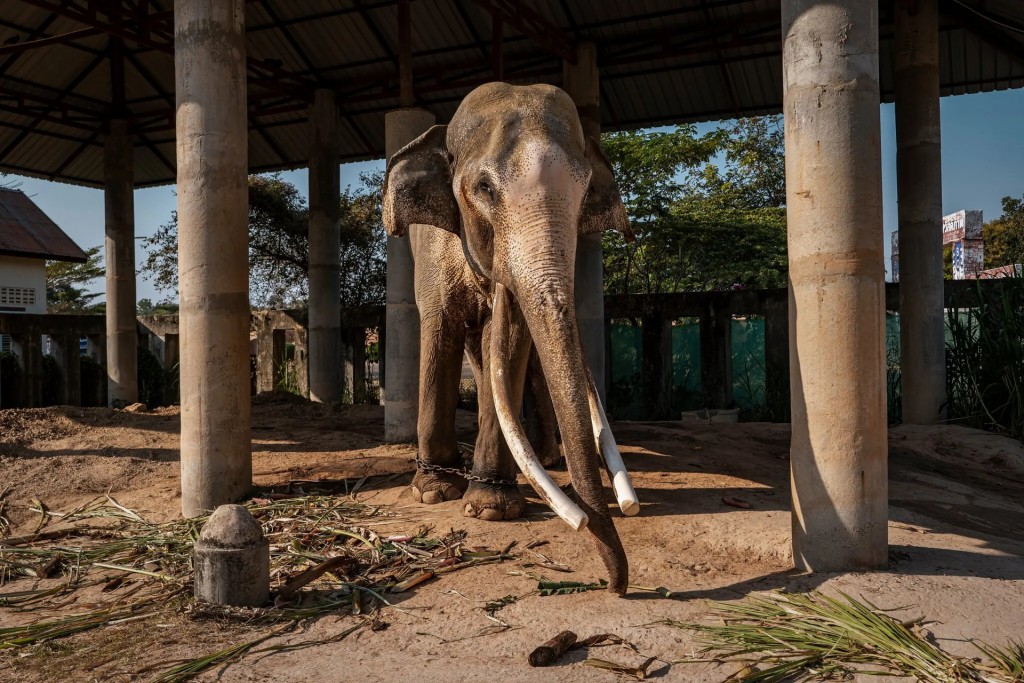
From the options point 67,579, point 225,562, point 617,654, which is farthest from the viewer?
point 67,579

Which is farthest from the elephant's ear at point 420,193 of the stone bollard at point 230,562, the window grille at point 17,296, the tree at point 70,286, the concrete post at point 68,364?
the tree at point 70,286

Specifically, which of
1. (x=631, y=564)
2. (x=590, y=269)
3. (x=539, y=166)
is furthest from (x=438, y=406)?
(x=590, y=269)

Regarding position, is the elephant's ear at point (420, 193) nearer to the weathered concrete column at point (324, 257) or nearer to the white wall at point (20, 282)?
the weathered concrete column at point (324, 257)

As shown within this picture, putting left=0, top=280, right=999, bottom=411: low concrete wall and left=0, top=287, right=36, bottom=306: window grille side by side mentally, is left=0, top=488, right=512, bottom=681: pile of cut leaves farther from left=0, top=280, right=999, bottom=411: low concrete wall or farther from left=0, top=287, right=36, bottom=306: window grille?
left=0, top=287, right=36, bottom=306: window grille

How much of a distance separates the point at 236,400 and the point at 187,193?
5.03ft

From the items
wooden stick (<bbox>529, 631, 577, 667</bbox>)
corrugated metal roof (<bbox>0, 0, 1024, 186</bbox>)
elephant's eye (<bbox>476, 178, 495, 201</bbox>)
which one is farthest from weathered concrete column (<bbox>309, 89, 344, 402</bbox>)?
wooden stick (<bbox>529, 631, 577, 667</bbox>)

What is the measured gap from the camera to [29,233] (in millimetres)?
22781

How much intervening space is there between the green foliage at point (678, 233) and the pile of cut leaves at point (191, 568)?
15191mm

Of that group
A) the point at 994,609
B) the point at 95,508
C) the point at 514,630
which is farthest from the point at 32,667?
the point at 994,609

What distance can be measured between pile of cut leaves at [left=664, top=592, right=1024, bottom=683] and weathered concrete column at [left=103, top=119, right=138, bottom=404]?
42.7 feet

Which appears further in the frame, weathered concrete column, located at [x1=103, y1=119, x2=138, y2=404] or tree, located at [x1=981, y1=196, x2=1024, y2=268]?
tree, located at [x1=981, y1=196, x2=1024, y2=268]

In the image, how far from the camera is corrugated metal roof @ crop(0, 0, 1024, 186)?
36.7ft

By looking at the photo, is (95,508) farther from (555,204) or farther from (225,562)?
(555,204)

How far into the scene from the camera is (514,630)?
12.2 feet
